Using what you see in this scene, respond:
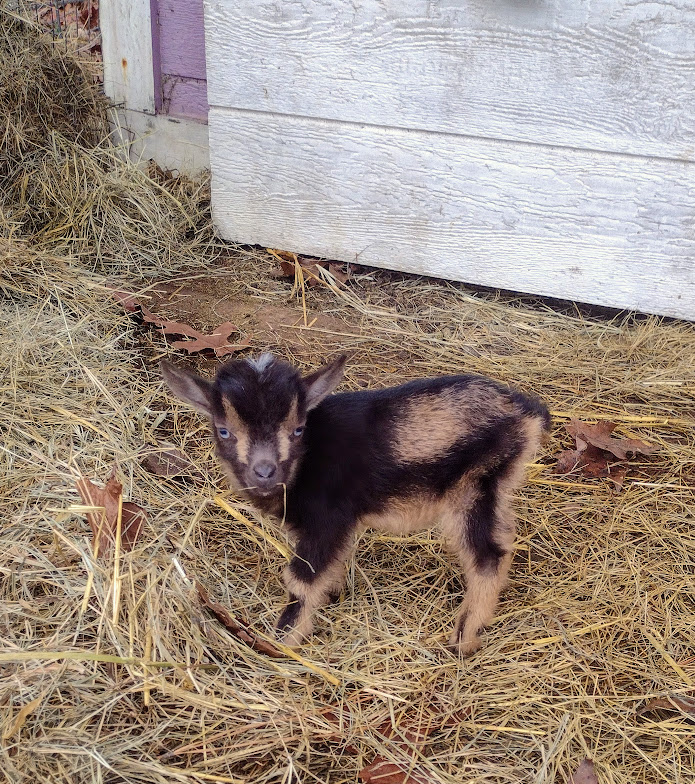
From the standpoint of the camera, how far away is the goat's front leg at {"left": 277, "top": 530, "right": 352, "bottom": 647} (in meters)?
3.20

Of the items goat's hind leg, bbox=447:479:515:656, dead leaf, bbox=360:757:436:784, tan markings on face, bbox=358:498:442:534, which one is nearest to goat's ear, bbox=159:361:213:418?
tan markings on face, bbox=358:498:442:534

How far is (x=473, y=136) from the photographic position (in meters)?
5.06

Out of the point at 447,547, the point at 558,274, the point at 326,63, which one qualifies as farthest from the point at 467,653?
the point at 326,63

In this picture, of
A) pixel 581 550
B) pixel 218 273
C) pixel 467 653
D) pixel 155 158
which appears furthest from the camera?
pixel 155 158

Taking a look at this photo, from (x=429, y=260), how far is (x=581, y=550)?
2517mm

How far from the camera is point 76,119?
19.9 ft

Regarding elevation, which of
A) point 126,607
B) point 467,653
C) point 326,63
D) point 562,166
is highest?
point 326,63

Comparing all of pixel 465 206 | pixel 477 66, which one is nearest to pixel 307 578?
pixel 465 206

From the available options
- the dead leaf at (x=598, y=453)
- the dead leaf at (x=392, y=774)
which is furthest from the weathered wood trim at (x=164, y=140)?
the dead leaf at (x=392, y=774)

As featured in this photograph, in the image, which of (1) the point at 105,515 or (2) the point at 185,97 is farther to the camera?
(2) the point at 185,97

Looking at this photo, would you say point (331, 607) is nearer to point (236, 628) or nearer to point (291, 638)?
point (291, 638)

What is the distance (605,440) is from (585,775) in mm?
1841

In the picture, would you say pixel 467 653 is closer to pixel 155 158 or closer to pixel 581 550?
pixel 581 550

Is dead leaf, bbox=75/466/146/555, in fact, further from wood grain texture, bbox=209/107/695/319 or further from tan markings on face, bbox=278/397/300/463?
wood grain texture, bbox=209/107/695/319
